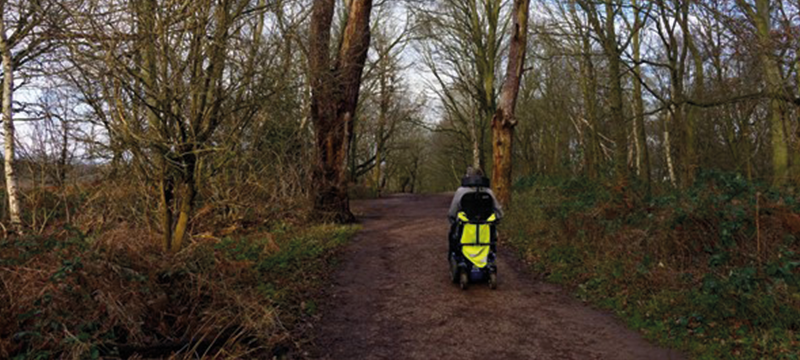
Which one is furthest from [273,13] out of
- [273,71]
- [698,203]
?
[698,203]

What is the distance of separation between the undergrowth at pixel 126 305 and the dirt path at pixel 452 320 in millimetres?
716

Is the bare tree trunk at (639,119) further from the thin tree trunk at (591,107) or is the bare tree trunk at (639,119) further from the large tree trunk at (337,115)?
the large tree trunk at (337,115)

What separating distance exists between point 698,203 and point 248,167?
7727 mm

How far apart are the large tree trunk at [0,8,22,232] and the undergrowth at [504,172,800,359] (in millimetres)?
8940

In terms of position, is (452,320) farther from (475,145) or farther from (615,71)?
(475,145)

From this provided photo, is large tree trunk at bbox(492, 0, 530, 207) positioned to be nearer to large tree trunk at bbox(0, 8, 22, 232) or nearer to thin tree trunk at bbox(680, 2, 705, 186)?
thin tree trunk at bbox(680, 2, 705, 186)

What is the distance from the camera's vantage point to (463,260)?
24.6ft

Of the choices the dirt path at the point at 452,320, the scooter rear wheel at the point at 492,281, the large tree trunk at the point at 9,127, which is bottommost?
the dirt path at the point at 452,320

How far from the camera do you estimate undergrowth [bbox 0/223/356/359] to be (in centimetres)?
412

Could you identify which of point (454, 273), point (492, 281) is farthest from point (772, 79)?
point (454, 273)

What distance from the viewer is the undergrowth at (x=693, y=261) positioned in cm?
512

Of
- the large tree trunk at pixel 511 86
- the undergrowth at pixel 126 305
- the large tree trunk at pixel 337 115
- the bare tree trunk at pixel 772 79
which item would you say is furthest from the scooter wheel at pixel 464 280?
the large tree trunk at pixel 511 86

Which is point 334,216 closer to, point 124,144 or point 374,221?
point 374,221

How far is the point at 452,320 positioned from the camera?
20.4ft
